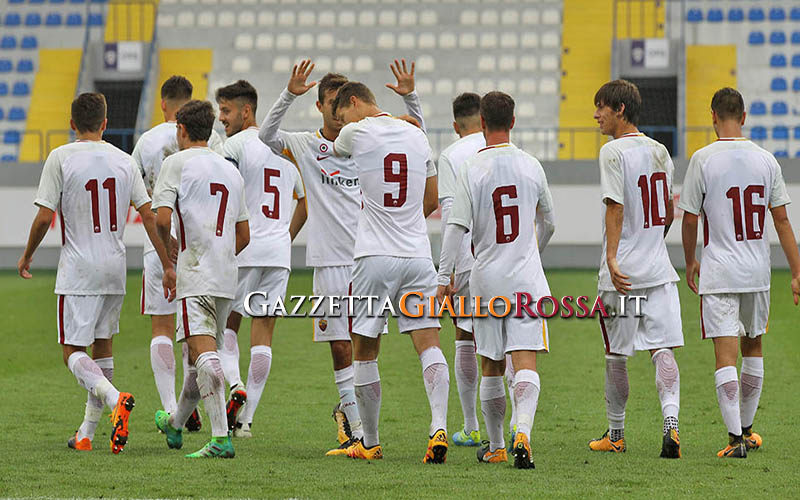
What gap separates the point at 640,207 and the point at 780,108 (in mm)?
19136

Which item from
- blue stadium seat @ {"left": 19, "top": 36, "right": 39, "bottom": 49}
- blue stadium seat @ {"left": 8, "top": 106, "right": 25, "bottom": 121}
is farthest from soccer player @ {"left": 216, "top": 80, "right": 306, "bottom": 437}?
blue stadium seat @ {"left": 19, "top": 36, "right": 39, "bottom": 49}

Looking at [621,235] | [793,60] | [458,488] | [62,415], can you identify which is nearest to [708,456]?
[621,235]

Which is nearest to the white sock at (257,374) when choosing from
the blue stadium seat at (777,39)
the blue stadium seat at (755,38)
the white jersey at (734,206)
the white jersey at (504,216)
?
the white jersey at (504,216)

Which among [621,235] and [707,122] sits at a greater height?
[707,122]

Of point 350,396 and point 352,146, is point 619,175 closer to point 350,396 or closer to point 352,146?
point 352,146

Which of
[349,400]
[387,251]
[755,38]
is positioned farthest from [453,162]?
[755,38]

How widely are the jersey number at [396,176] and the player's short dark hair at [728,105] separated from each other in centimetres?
180

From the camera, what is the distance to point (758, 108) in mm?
24250

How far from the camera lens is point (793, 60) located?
25141 mm

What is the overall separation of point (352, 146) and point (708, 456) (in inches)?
98.2

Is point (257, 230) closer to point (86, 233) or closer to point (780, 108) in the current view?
point (86, 233)

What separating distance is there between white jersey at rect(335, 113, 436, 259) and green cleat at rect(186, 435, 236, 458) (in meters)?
1.18

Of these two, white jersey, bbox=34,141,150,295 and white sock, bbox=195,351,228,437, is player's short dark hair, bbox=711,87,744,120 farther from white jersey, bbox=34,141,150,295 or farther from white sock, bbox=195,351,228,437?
white jersey, bbox=34,141,150,295

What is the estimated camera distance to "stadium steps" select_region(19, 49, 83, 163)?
2499 cm
